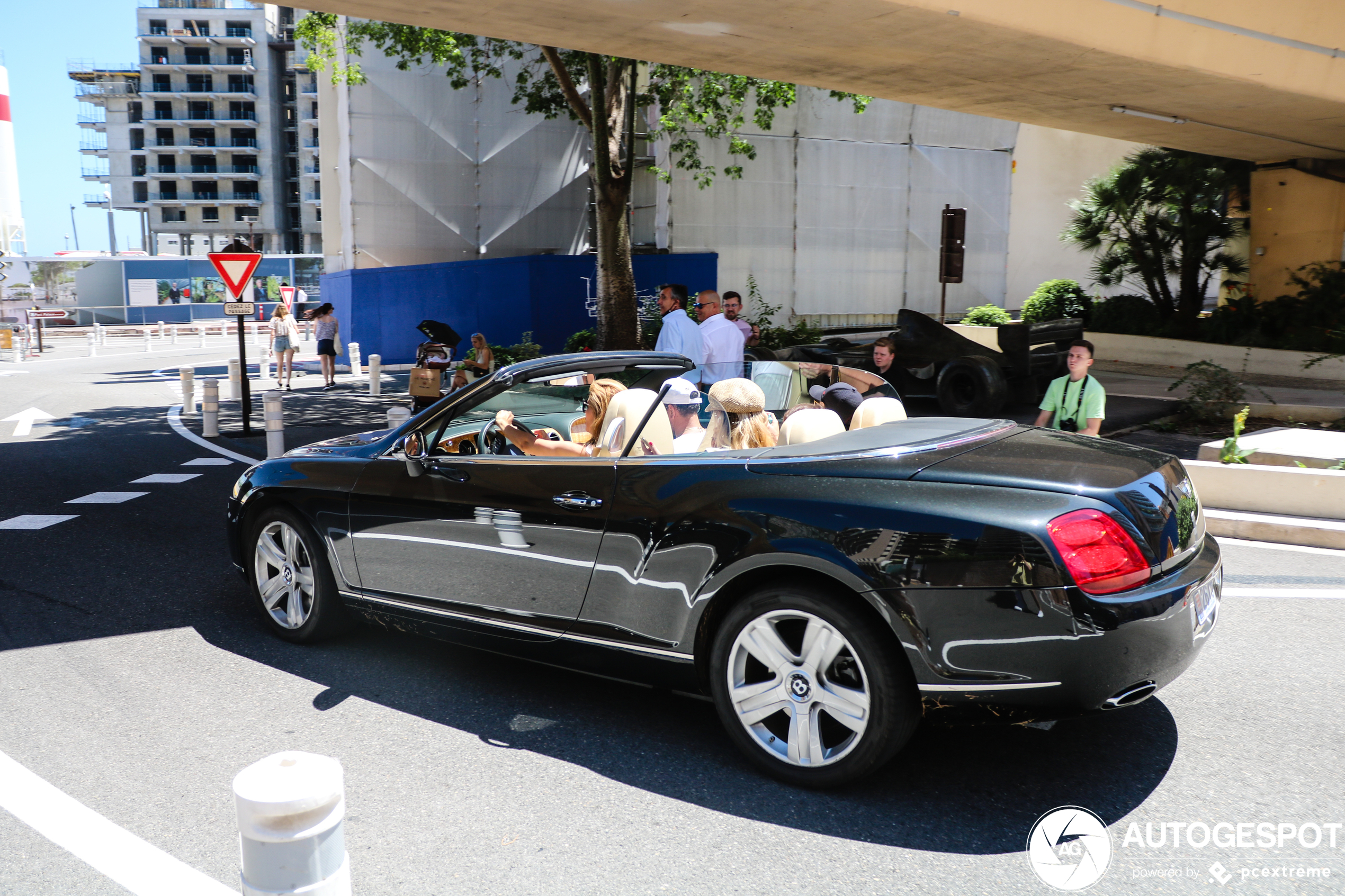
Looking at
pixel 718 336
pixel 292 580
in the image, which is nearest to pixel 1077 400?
pixel 718 336

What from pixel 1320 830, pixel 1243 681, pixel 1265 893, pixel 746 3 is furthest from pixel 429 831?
pixel 746 3

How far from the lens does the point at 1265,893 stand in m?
2.87

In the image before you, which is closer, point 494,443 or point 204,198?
point 494,443

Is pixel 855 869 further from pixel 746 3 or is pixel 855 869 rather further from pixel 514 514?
pixel 746 3

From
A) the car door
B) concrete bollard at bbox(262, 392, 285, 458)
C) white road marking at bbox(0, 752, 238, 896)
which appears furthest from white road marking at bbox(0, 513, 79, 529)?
white road marking at bbox(0, 752, 238, 896)

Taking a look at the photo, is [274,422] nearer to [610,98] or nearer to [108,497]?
[108,497]

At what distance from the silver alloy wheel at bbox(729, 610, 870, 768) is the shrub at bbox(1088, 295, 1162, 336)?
70.9ft

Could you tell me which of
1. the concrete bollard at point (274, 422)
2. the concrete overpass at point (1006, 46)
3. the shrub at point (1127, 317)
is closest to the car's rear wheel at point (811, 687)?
the concrete overpass at point (1006, 46)

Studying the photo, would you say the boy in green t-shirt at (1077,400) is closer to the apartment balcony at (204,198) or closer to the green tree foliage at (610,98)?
the green tree foliage at (610,98)

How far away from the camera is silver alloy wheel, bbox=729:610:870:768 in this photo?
11.1 feet

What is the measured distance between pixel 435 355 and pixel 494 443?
33.8ft

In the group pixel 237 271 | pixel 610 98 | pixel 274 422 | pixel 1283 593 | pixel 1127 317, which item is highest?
pixel 610 98

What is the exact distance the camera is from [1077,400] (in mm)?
7559

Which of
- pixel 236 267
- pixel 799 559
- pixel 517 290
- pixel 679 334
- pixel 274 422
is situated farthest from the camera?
pixel 517 290
